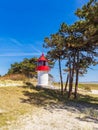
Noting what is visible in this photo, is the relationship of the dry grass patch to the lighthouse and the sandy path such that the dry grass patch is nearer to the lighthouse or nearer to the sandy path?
the sandy path

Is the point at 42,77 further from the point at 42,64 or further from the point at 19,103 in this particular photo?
the point at 19,103

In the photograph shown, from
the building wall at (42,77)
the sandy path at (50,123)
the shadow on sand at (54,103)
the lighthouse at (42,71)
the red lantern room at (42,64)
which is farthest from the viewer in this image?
the building wall at (42,77)

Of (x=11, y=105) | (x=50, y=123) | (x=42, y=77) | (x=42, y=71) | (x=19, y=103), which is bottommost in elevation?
(x=50, y=123)

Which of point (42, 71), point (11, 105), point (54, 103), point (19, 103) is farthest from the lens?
point (42, 71)

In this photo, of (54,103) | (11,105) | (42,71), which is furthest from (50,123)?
(42,71)

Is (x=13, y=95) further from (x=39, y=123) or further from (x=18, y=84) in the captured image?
(x=39, y=123)

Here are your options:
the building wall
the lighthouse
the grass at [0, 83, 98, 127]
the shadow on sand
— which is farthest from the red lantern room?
the grass at [0, 83, 98, 127]

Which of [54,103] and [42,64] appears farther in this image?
[42,64]

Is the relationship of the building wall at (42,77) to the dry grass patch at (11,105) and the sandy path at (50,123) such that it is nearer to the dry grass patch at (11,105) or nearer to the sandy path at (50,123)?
the dry grass patch at (11,105)

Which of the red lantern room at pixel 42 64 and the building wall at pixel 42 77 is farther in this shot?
the building wall at pixel 42 77

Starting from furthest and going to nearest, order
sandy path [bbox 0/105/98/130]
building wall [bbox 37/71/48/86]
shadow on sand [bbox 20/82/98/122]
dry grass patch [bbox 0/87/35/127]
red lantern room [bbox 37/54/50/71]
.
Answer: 1. building wall [bbox 37/71/48/86]
2. red lantern room [bbox 37/54/50/71]
3. shadow on sand [bbox 20/82/98/122]
4. dry grass patch [bbox 0/87/35/127]
5. sandy path [bbox 0/105/98/130]

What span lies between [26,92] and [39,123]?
1526cm

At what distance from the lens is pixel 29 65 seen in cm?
7131

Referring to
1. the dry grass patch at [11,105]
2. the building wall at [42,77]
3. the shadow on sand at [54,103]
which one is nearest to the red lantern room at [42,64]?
the building wall at [42,77]
